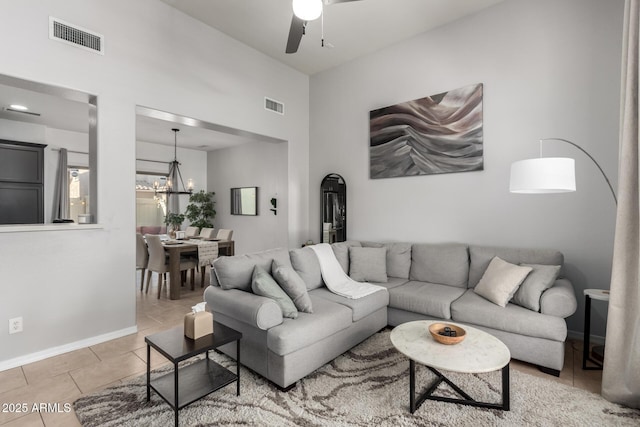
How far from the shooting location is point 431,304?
9.70ft

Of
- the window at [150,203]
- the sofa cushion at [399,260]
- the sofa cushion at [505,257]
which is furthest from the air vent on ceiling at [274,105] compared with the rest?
the window at [150,203]

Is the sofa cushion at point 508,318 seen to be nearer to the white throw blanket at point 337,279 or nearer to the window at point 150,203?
the white throw blanket at point 337,279

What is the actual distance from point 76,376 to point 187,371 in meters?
0.97

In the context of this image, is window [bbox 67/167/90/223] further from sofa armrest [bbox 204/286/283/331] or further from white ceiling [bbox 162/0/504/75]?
sofa armrest [bbox 204/286/283/331]

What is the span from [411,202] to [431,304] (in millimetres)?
1569

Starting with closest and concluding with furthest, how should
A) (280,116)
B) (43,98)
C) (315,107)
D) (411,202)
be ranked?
(411,202) < (43,98) < (280,116) < (315,107)

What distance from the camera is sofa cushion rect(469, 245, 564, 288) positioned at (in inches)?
118

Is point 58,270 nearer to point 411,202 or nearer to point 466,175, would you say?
point 411,202

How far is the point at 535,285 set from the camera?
104 inches

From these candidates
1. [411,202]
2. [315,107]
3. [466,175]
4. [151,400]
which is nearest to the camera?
[151,400]

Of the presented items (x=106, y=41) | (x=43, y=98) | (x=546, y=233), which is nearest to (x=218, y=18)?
(x=106, y=41)

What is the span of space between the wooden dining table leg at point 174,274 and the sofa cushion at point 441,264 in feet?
10.3

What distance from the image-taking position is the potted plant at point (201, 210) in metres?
7.76

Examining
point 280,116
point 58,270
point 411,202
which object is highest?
point 280,116
